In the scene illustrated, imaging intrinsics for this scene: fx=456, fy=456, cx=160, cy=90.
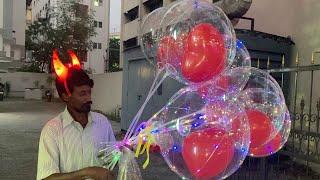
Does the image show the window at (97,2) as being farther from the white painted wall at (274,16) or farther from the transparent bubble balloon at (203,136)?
the transparent bubble balloon at (203,136)

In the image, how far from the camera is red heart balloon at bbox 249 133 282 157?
11.0 feet

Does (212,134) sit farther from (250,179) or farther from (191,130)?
(250,179)

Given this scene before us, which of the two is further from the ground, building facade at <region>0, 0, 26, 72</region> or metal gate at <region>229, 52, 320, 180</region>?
building facade at <region>0, 0, 26, 72</region>

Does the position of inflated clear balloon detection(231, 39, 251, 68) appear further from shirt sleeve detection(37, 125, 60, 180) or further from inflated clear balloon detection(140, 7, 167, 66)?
shirt sleeve detection(37, 125, 60, 180)

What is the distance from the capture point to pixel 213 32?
2.89 meters

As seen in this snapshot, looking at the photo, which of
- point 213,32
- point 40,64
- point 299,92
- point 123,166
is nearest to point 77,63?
point 123,166

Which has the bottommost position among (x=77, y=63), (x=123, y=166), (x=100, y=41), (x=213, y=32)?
(x=123, y=166)

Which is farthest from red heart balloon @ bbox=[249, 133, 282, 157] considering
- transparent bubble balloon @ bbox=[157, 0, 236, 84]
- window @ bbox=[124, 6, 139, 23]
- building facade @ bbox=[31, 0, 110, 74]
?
building facade @ bbox=[31, 0, 110, 74]

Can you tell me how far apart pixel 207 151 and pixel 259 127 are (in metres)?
0.58

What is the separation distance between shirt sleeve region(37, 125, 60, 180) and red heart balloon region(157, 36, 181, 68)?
87 centimetres

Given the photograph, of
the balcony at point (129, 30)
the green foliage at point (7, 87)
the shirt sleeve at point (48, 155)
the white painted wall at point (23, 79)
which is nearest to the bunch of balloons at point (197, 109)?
the shirt sleeve at point (48, 155)

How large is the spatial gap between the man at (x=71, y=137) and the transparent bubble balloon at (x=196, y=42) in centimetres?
60

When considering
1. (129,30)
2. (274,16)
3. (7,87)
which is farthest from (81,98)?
(7,87)

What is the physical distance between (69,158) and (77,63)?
1.85 ft
